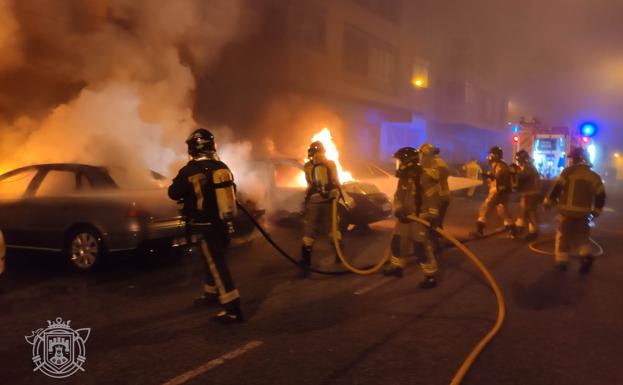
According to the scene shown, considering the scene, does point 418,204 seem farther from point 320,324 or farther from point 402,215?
point 320,324

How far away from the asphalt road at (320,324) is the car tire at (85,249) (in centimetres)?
17

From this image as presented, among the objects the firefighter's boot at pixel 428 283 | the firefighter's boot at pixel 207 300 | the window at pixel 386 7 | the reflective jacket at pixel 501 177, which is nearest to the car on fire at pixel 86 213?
the firefighter's boot at pixel 207 300

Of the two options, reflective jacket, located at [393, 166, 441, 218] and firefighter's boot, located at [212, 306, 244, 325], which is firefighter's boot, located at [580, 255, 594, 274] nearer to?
reflective jacket, located at [393, 166, 441, 218]

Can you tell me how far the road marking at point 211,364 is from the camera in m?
3.27

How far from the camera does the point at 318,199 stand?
638 cm

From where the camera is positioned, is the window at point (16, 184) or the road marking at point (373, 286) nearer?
the road marking at point (373, 286)

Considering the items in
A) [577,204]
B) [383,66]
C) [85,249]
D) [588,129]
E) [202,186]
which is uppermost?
[383,66]

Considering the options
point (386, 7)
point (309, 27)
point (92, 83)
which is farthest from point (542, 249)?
point (386, 7)

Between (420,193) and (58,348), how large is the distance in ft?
12.7

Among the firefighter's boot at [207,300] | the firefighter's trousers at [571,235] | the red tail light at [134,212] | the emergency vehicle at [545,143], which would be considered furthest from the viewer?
the emergency vehicle at [545,143]

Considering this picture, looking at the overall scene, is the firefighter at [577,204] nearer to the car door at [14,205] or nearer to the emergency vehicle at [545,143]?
the car door at [14,205]

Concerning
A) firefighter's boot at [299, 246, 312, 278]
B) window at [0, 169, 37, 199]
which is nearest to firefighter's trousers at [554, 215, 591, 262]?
firefighter's boot at [299, 246, 312, 278]

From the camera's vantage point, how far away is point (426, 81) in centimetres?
2709

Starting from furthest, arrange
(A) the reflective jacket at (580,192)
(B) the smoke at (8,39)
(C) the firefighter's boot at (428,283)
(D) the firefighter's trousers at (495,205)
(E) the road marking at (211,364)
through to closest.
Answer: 1. (D) the firefighter's trousers at (495,205)
2. (B) the smoke at (8,39)
3. (A) the reflective jacket at (580,192)
4. (C) the firefighter's boot at (428,283)
5. (E) the road marking at (211,364)
